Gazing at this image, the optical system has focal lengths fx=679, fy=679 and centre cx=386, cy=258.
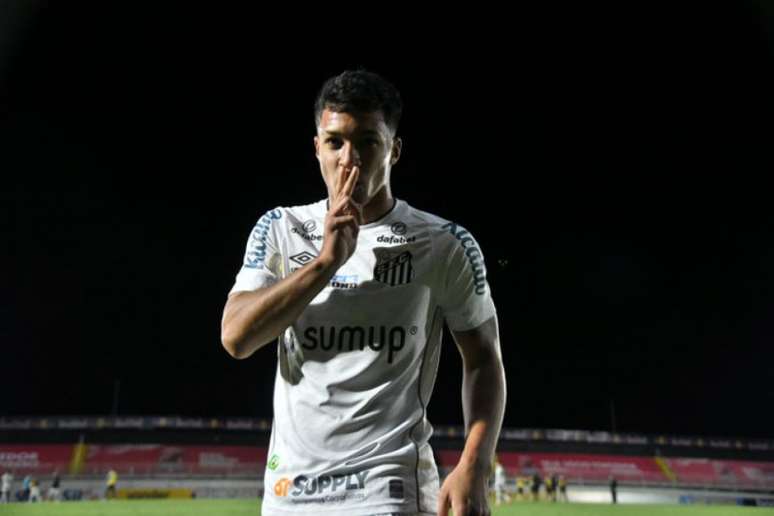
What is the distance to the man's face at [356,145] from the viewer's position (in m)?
2.21

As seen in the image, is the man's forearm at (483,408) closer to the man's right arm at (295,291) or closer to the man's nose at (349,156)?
the man's right arm at (295,291)

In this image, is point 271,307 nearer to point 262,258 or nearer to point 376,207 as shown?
point 262,258

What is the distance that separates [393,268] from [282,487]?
806mm

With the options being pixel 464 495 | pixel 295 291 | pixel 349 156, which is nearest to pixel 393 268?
pixel 349 156

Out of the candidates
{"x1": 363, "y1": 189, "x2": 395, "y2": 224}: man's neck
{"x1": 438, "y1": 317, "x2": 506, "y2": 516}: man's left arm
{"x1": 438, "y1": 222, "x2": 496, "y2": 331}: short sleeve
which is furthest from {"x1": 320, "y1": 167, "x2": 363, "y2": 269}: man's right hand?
{"x1": 438, "y1": 317, "x2": 506, "y2": 516}: man's left arm

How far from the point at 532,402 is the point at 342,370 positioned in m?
53.1

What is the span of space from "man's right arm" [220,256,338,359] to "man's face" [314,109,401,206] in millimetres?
361

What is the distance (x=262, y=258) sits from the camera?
2371mm

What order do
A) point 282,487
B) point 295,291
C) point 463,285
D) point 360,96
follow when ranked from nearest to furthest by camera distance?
point 295,291 < point 282,487 < point 360,96 < point 463,285

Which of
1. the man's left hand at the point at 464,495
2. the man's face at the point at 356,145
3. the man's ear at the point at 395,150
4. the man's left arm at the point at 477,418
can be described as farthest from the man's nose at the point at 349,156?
the man's left hand at the point at 464,495

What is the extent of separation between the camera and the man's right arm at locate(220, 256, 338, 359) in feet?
6.29

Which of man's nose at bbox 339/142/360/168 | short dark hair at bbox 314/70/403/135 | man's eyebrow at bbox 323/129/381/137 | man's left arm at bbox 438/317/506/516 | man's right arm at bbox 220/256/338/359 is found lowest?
man's left arm at bbox 438/317/506/516

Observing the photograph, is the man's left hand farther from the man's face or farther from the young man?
the man's face

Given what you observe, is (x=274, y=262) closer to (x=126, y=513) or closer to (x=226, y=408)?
(x=126, y=513)
